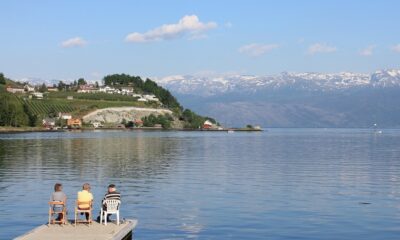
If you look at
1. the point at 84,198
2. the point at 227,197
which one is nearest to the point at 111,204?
the point at 84,198

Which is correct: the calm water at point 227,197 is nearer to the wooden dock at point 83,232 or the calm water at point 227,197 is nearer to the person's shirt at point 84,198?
the wooden dock at point 83,232

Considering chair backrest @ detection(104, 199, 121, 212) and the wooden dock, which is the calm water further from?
the wooden dock

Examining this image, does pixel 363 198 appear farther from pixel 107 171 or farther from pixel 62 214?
pixel 107 171

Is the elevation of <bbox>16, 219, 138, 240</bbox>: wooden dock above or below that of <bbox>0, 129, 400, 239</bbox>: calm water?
above

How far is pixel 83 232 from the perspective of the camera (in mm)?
30781

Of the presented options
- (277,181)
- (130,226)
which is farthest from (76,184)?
(130,226)

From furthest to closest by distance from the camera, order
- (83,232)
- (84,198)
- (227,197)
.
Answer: (227,197), (84,198), (83,232)

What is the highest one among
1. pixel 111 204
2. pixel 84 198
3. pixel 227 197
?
pixel 84 198

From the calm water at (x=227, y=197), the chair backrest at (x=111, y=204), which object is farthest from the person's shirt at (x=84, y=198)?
the calm water at (x=227, y=197)

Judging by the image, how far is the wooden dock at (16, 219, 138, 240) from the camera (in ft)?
96.4

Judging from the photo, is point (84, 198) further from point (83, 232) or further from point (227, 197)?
point (227, 197)

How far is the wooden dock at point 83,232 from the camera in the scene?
29375 mm

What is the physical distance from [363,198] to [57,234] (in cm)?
2905

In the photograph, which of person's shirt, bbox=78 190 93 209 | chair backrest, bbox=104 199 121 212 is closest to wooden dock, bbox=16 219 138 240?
chair backrest, bbox=104 199 121 212
